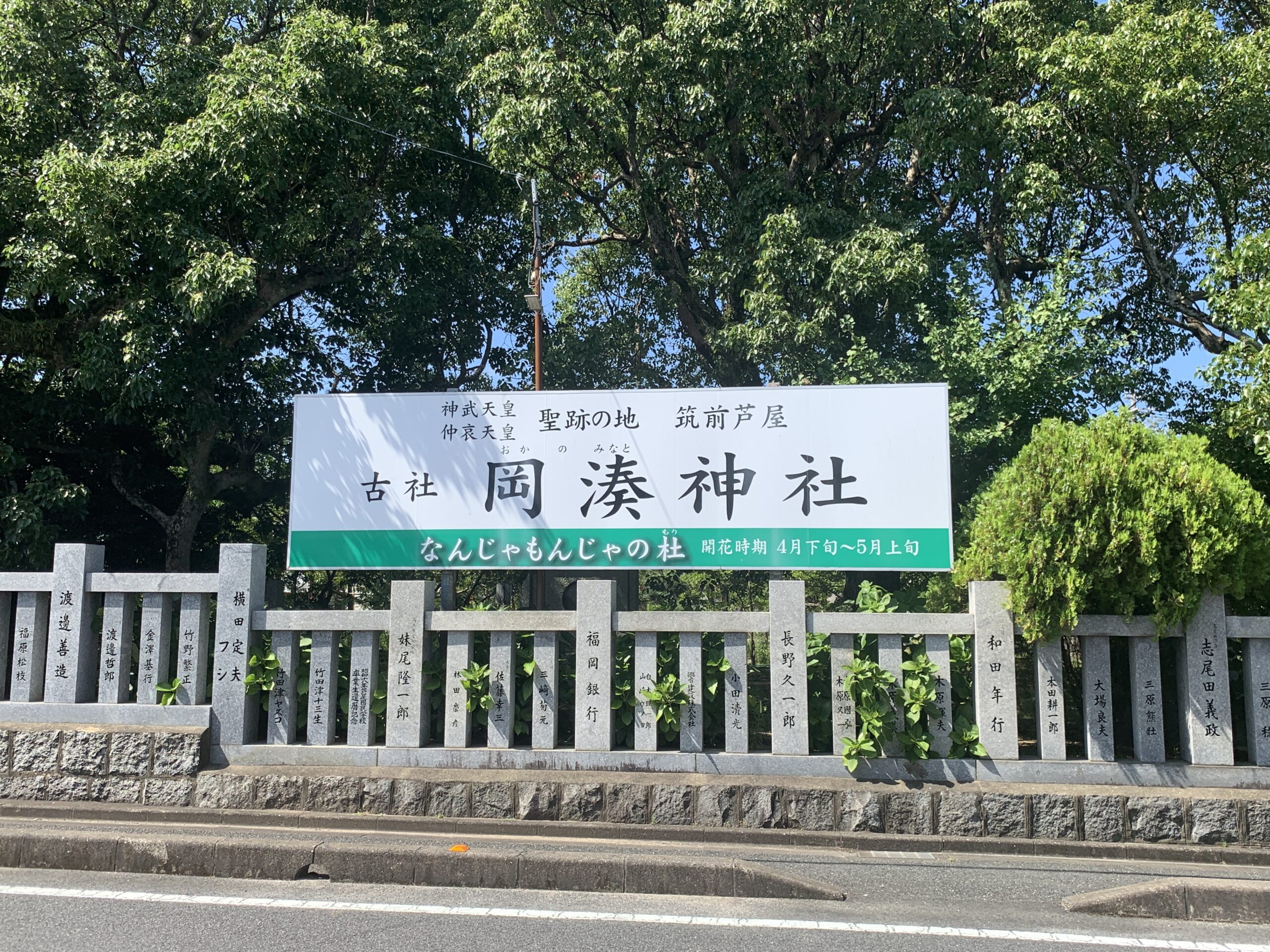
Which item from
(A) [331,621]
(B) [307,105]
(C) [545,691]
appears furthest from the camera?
(B) [307,105]

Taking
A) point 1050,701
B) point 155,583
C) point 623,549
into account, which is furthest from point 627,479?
point 155,583

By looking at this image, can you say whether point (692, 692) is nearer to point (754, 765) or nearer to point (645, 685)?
point (645, 685)

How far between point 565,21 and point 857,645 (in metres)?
9.05

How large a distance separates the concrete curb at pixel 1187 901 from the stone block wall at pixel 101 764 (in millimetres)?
6442

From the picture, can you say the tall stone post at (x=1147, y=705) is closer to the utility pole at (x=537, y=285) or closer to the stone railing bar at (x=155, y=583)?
the stone railing bar at (x=155, y=583)

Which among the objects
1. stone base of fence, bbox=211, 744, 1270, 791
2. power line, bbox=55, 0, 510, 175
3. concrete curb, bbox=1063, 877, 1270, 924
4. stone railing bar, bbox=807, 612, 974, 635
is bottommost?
concrete curb, bbox=1063, 877, 1270, 924

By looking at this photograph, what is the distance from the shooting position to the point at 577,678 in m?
6.82

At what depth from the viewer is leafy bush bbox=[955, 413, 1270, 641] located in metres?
6.04

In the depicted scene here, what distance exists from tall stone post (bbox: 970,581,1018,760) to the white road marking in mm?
1789

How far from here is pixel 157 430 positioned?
466 inches

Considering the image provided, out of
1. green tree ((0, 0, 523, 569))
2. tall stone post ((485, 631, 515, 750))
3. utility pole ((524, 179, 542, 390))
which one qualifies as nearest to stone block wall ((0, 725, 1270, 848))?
tall stone post ((485, 631, 515, 750))

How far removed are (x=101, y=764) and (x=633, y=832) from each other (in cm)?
434

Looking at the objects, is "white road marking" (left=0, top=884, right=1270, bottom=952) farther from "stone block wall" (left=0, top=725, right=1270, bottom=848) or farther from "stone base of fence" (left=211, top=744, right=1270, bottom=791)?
"stone base of fence" (left=211, top=744, right=1270, bottom=791)

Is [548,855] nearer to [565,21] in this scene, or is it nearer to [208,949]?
[208,949]
